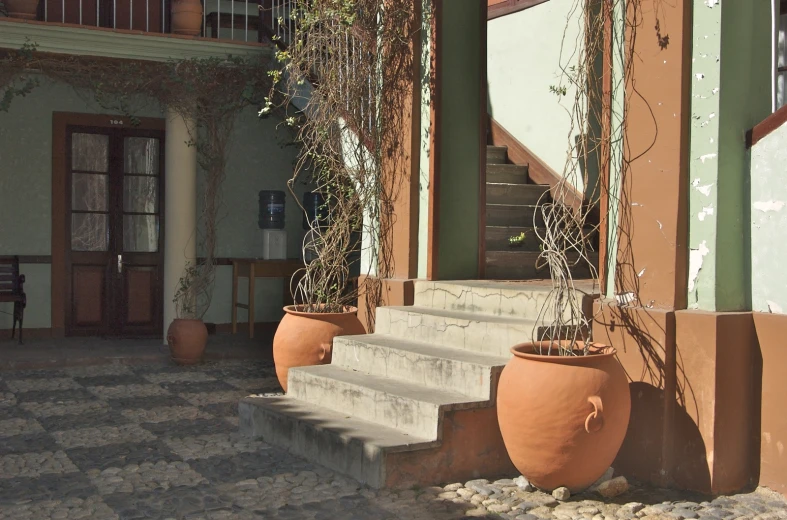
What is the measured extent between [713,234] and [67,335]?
7112mm

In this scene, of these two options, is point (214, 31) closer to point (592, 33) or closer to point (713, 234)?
point (592, 33)

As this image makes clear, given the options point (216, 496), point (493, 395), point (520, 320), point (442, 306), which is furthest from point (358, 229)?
point (216, 496)

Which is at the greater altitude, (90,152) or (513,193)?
(90,152)

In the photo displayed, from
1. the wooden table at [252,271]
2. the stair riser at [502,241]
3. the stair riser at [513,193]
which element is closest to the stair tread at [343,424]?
the stair riser at [502,241]

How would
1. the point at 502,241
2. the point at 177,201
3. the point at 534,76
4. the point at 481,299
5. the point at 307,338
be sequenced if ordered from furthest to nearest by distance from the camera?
the point at 177,201
the point at 534,76
the point at 502,241
the point at 307,338
the point at 481,299

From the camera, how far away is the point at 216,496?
4.07 metres

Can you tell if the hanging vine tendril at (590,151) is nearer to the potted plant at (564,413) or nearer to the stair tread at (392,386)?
the potted plant at (564,413)

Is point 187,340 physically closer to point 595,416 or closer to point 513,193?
point 513,193

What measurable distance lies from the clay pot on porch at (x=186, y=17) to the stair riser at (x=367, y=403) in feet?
13.8

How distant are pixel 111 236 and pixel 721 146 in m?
6.89

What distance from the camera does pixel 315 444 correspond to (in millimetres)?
4645

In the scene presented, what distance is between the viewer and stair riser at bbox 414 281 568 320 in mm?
5129

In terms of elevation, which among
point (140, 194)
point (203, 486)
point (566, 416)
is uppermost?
point (140, 194)

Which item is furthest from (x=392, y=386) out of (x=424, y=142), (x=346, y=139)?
(x=346, y=139)
